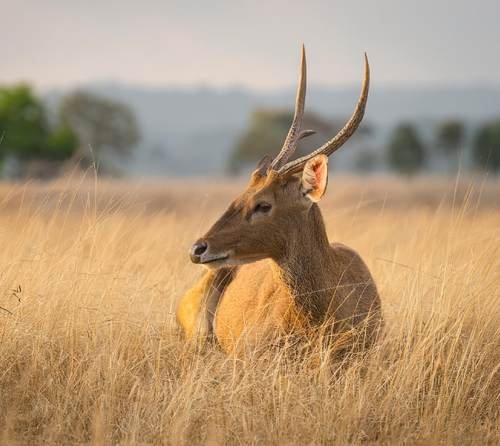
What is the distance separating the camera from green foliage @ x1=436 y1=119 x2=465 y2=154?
64.1 metres

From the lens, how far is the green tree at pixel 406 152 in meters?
60.1

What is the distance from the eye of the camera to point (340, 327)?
5.46 metres

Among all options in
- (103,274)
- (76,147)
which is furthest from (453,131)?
(103,274)

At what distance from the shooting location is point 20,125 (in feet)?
142

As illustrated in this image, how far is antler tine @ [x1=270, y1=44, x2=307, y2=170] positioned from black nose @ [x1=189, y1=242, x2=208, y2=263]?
2.43 feet

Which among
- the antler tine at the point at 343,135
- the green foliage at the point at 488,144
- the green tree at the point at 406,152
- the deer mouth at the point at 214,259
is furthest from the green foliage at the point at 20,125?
the deer mouth at the point at 214,259

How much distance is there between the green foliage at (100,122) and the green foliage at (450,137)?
21.7 m

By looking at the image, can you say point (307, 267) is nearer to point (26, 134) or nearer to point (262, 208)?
point (262, 208)

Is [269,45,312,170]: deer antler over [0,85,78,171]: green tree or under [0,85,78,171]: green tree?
over

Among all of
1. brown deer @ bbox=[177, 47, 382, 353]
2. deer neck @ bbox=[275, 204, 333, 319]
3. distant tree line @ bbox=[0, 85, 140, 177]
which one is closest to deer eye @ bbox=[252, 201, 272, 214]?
brown deer @ bbox=[177, 47, 382, 353]

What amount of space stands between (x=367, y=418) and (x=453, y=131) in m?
61.7

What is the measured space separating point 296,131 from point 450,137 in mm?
60214

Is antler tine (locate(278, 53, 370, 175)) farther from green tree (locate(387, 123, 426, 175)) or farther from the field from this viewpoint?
green tree (locate(387, 123, 426, 175))

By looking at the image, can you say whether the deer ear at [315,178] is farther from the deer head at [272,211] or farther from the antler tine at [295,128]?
the antler tine at [295,128]
